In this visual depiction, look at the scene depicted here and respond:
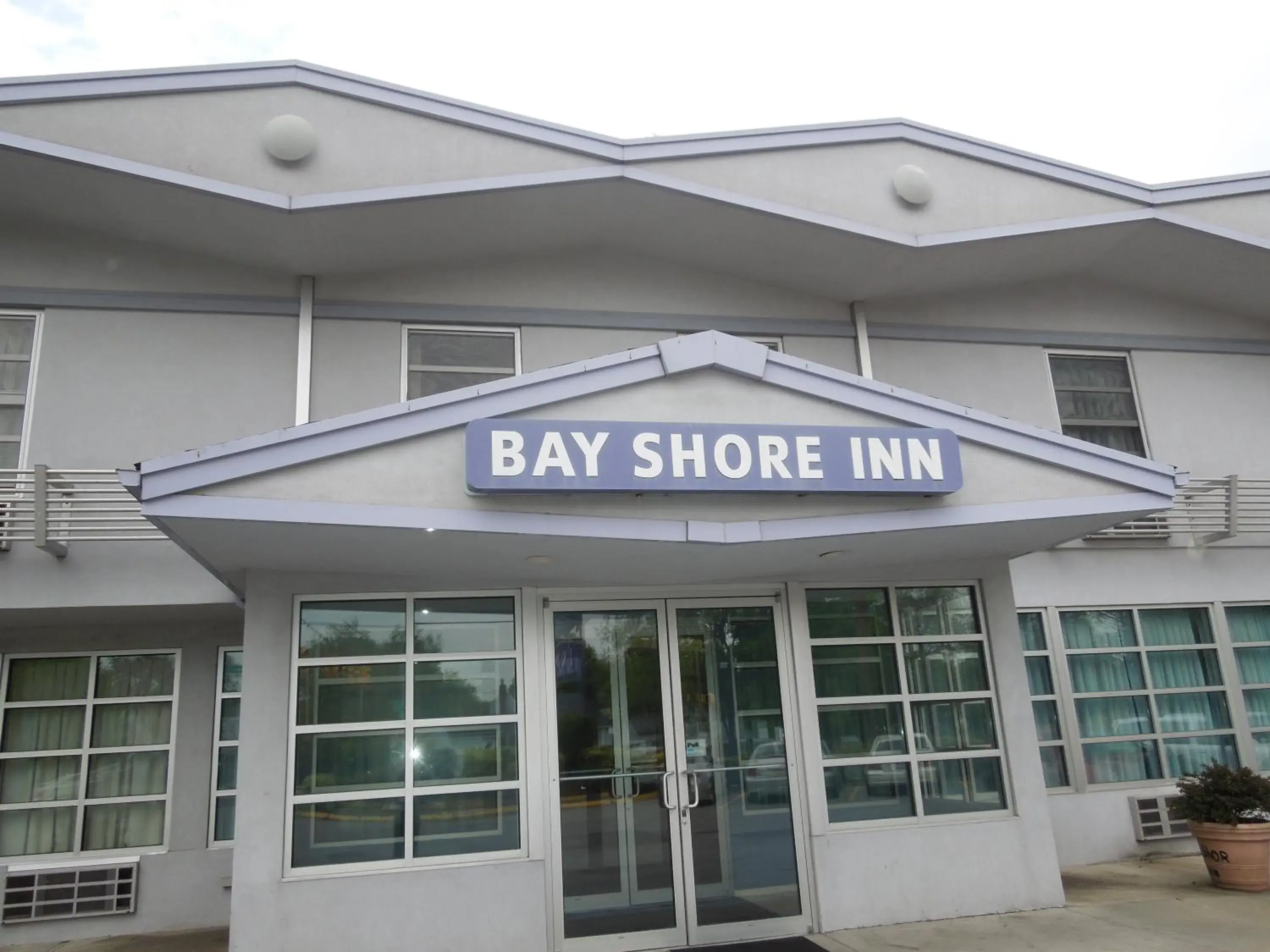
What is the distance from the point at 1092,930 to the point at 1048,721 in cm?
381

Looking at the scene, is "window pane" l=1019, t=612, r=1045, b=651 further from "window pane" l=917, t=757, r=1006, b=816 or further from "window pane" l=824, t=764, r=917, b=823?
"window pane" l=824, t=764, r=917, b=823

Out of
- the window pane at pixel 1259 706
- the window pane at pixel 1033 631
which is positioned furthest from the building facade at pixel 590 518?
the window pane at pixel 1259 706

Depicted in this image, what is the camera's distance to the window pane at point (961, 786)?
8500 millimetres

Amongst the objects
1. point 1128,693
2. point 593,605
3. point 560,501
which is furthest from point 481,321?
point 1128,693

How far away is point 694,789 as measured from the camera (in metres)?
7.97

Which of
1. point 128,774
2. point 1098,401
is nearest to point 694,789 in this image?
point 128,774

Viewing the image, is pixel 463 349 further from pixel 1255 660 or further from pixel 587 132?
pixel 1255 660

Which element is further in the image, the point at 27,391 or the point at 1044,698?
the point at 1044,698

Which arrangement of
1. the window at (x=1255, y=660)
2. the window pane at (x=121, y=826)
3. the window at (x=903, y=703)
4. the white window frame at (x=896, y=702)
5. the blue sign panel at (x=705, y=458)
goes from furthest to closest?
the window at (x=1255, y=660) → the window pane at (x=121, y=826) → the window at (x=903, y=703) → the white window frame at (x=896, y=702) → the blue sign panel at (x=705, y=458)

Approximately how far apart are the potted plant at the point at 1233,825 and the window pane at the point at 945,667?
2.38 meters

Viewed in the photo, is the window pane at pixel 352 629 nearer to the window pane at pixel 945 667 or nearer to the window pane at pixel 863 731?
the window pane at pixel 863 731

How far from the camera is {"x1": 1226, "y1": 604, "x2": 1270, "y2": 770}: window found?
38.5 feet

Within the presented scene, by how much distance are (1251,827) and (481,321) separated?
8962 millimetres

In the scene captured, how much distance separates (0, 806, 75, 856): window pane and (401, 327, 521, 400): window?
5.43m
